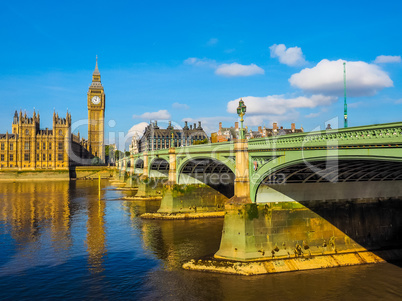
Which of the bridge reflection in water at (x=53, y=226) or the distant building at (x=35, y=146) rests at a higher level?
Result: the distant building at (x=35, y=146)

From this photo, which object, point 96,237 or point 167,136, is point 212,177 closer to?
point 96,237

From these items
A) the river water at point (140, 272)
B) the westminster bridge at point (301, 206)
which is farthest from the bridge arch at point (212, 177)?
the westminster bridge at point (301, 206)

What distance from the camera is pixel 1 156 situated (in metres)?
132

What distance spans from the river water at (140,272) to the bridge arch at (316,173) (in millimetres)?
6231

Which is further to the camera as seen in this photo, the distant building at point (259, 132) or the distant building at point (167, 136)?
the distant building at point (167, 136)

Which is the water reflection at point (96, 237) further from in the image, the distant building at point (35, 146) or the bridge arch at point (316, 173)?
the distant building at point (35, 146)

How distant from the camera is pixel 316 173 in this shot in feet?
80.6

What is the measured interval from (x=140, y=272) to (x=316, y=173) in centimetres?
1395

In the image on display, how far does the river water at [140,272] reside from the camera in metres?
20.4

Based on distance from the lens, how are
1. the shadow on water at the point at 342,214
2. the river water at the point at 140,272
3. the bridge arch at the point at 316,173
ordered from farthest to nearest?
the shadow on water at the point at 342,214, the bridge arch at the point at 316,173, the river water at the point at 140,272

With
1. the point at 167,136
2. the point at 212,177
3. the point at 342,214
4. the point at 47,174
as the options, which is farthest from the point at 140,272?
the point at 167,136

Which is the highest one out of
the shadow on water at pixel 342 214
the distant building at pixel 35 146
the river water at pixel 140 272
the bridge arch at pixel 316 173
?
the distant building at pixel 35 146

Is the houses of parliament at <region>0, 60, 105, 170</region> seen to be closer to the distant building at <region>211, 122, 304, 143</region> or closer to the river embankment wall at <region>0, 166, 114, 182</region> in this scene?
the river embankment wall at <region>0, 166, 114, 182</region>

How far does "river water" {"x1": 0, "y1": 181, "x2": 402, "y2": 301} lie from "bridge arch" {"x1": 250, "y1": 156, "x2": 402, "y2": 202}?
6.23m
